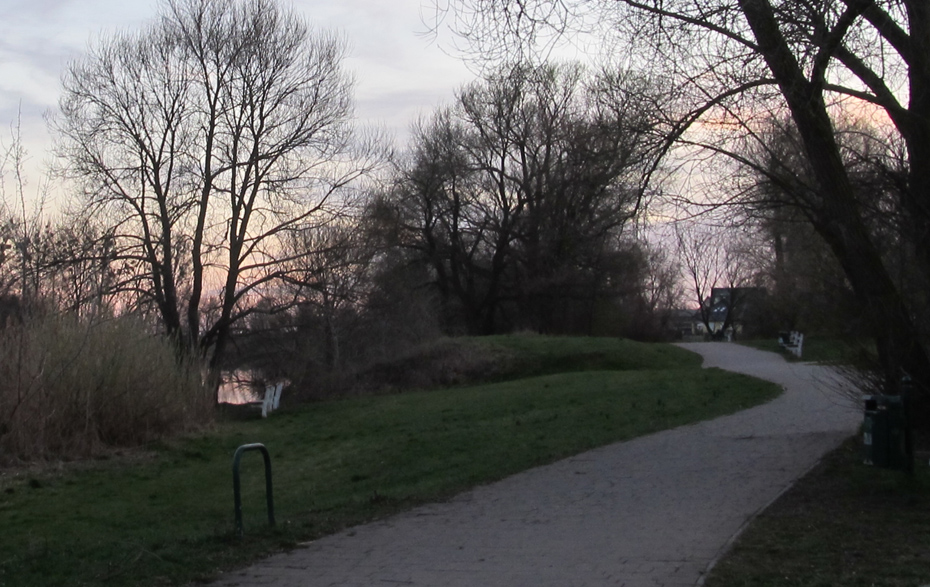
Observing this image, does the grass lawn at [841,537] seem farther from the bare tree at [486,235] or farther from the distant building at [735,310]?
the distant building at [735,310]

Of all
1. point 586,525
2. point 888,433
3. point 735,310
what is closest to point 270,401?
point 586,525

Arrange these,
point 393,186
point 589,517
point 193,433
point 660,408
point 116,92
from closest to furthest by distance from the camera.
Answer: point 589,517
point 660,408
point 193,433
point 116,92
point 393,186

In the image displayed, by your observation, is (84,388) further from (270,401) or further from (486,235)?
(486,235)

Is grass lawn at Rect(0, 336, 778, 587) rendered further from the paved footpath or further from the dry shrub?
the dry shrub

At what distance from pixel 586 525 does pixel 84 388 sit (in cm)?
1157

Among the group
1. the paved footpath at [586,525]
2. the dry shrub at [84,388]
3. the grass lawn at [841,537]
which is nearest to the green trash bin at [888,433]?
the grass lawn at [841,537]

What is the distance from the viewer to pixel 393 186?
43.8m

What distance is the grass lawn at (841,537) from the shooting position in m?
5.88

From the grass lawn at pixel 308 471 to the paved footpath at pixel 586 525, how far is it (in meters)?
0.54

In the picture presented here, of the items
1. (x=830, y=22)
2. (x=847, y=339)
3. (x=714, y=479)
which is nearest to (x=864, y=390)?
(x=847, y=339)

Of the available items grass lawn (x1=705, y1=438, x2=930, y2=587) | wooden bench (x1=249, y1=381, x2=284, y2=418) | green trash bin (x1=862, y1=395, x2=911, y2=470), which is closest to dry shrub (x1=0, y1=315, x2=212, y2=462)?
wooden bench (x1=249, y1=381, x2=284, y2=418)

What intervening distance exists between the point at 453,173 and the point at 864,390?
1397 inches

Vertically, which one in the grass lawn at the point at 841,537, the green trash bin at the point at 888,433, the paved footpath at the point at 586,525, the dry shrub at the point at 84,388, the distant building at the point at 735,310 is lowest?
the grass lawn at the point at 841,537

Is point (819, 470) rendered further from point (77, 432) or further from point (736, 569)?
point (77, 432)
